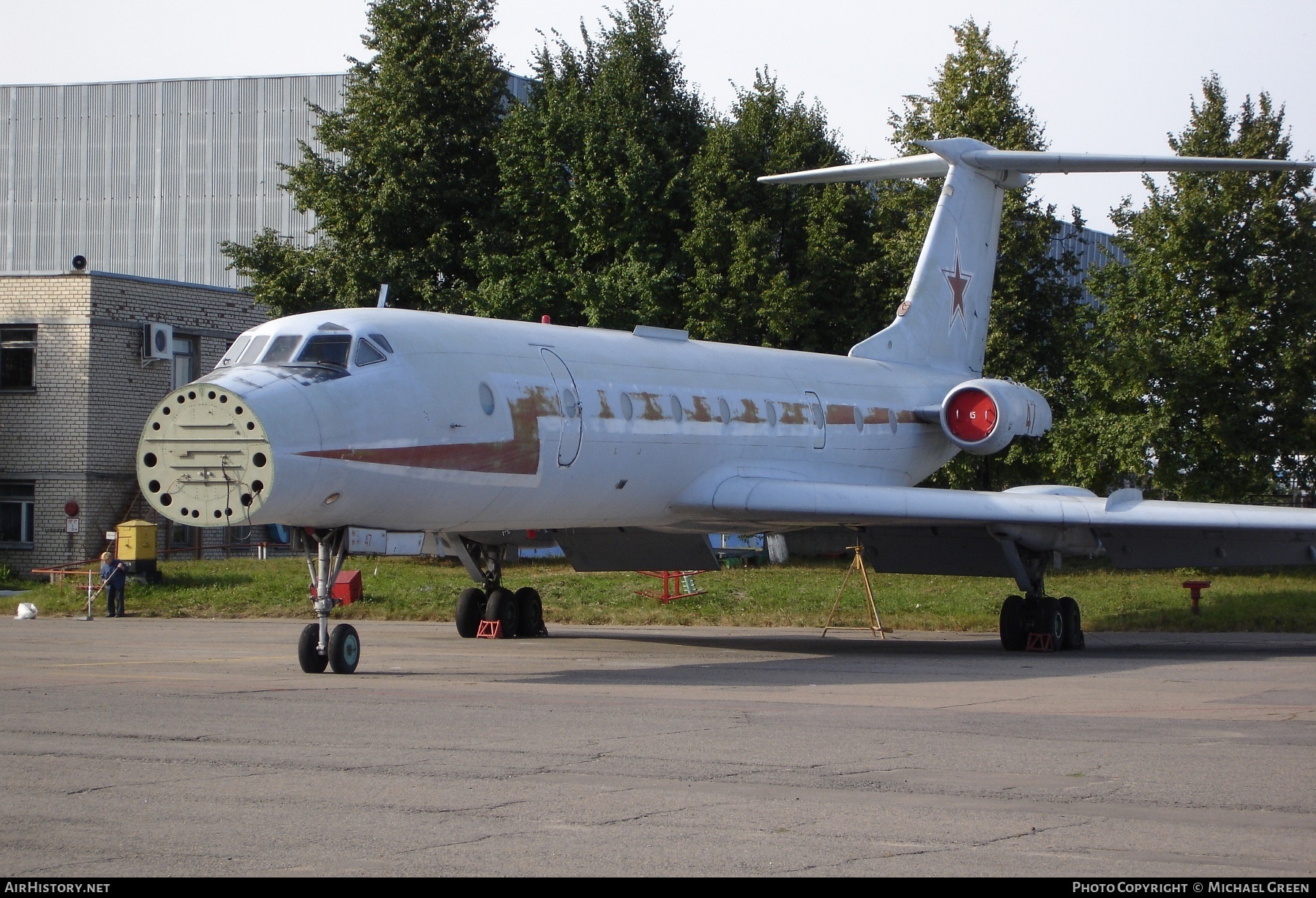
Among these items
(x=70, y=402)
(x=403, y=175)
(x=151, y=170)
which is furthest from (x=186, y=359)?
(x=151, y=170)

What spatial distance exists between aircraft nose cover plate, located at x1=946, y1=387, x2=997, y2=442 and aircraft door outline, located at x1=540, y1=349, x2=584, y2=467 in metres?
7.25

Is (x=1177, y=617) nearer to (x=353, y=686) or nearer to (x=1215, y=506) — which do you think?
(x=1215, y=506)

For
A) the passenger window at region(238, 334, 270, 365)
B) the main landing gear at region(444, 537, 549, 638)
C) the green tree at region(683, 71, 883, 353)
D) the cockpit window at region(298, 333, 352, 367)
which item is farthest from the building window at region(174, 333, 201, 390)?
the cockpit window at region(298, 333, 352, 367)

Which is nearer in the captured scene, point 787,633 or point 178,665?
point 178,665

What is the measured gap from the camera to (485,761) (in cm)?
826

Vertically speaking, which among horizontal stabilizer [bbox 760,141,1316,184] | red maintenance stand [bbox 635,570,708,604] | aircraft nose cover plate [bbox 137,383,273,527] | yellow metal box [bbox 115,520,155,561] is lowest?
red maintenance stand [bbox 635,570,708,604]

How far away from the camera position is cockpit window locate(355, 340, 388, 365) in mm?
13367

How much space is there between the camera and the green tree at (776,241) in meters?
36.2

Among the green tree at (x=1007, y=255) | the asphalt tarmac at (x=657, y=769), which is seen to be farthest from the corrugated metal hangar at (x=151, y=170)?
the asphalt tarmac at (x=657, y=769)

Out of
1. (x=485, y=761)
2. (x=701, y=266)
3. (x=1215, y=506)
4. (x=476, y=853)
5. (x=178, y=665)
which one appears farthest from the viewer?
(x=701, y=266)

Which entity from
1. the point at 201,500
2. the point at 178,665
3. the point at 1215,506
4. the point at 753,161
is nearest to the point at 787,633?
the point at 1215,506

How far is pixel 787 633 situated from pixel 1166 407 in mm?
13024

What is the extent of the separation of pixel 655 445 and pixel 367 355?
392 centimetres

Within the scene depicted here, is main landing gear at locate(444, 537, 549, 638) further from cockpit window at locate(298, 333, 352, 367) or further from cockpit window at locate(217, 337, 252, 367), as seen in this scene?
cockpit window at locate(298, 333, 352, 367)
